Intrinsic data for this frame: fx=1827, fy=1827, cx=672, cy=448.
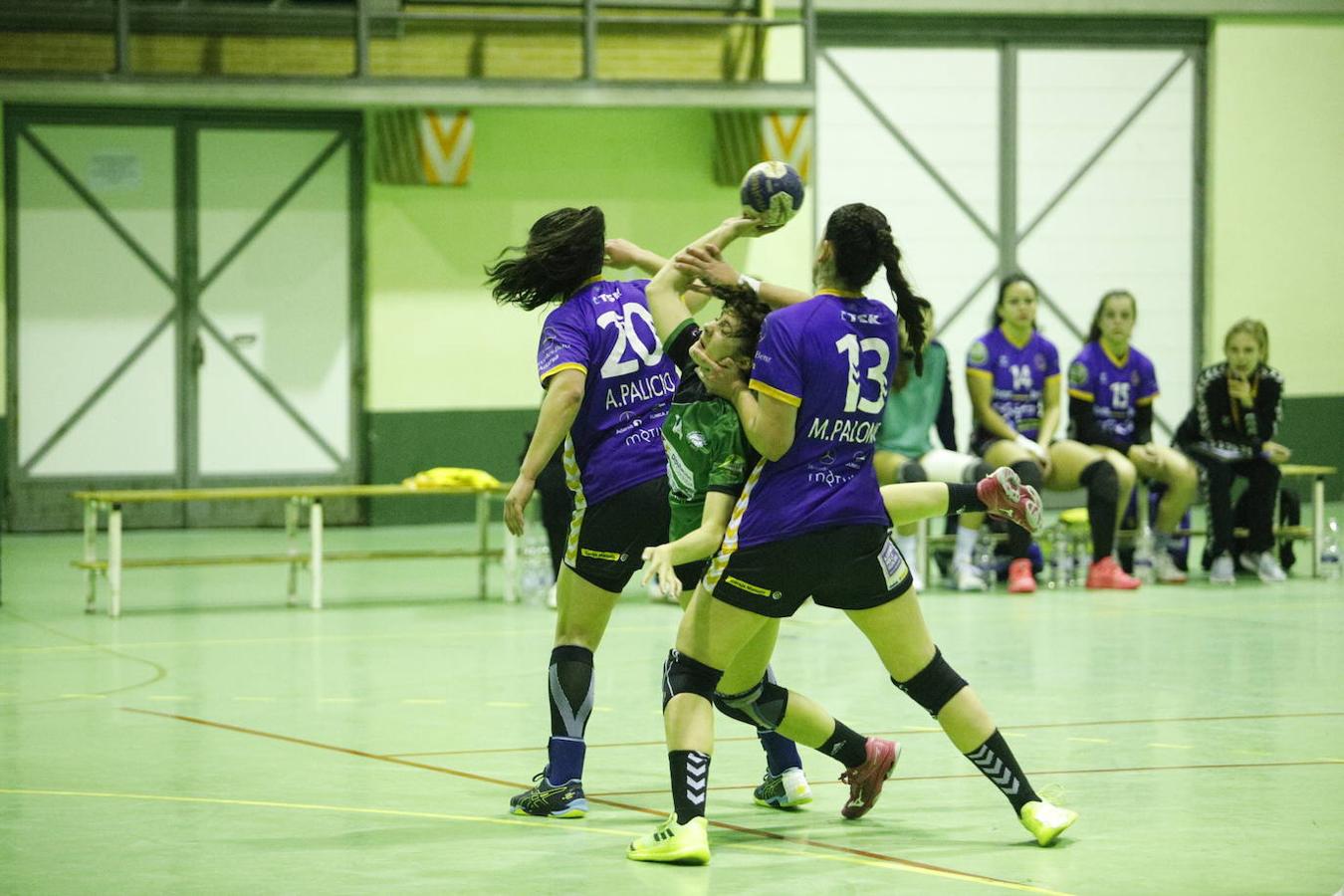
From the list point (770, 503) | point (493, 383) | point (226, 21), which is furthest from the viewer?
point (493, 383)

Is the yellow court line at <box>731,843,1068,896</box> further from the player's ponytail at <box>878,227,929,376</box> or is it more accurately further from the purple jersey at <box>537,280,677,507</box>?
the player's ponytail at <box>878,227,929,376</box>

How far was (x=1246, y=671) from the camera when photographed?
8508 mm

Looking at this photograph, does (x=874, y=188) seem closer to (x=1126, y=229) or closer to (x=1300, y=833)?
(x=1126, y=229)

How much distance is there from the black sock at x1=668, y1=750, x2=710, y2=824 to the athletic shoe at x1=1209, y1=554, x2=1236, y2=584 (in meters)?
7.75

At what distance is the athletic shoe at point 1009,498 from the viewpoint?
214 inches

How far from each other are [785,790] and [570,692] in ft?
2.49

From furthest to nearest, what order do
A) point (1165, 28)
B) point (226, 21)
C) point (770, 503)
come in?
point (1165, 28) → point (226, 21) → point (770, 503)

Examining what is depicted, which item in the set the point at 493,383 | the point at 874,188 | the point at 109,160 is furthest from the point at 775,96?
the point at 109,160

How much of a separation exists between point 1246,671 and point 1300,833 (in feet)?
10.5

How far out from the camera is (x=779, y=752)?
588cm

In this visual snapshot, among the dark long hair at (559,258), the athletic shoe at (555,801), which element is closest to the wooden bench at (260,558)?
the dark long hair at (559,258)

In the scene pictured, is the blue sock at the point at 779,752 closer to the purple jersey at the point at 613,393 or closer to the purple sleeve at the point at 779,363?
the purple jersey at the point at 613,393

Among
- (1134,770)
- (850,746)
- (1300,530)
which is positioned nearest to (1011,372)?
(1300,530)

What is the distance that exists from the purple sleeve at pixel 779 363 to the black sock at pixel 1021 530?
647 cm
